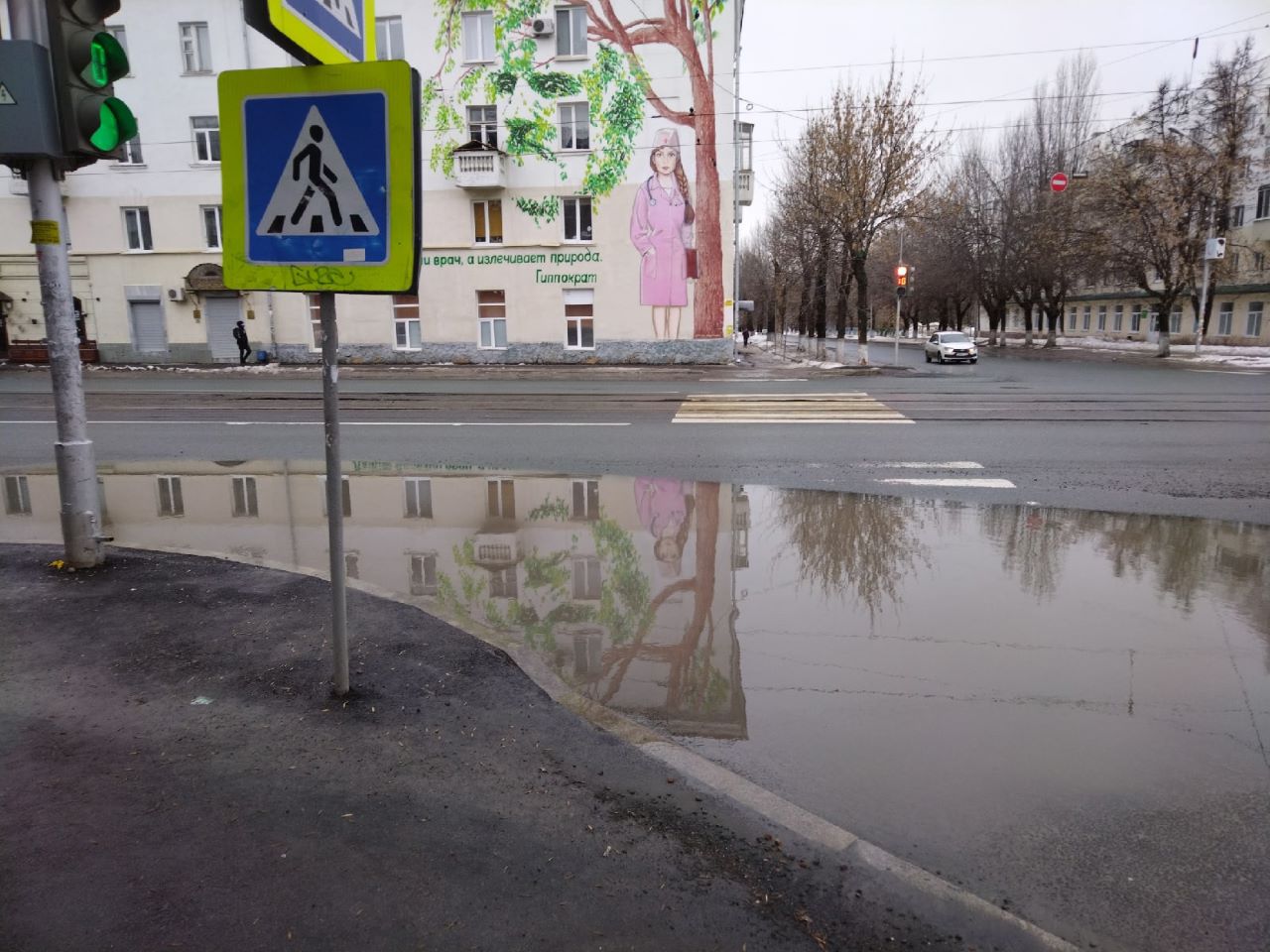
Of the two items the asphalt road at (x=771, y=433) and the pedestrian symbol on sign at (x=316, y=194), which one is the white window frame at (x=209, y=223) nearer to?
the asphalt road at (x=771, y=433)

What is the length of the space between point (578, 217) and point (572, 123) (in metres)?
3.17

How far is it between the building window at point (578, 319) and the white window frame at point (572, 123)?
4910 mm

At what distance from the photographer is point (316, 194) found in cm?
319

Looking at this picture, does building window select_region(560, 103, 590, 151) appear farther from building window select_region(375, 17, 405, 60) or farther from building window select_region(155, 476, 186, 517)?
building window select_region(155, 476, 186, 517)

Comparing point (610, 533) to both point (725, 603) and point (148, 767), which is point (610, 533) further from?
point (148, 767)

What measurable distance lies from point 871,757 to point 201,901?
2.50 metres

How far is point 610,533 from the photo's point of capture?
689 centimetres

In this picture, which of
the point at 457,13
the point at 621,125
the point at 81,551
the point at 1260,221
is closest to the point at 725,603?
the point at 81,551

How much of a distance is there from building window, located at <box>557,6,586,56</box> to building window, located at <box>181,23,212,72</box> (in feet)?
41.0

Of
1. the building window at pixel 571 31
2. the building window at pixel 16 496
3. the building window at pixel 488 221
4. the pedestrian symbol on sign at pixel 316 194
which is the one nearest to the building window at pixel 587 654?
the pedestrian symbol on sign at pixel 316 194

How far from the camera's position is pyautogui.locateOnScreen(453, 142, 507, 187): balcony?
2770 centimetres

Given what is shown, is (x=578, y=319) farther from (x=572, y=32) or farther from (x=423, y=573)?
(x=423, y=573)

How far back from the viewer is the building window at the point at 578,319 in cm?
2962

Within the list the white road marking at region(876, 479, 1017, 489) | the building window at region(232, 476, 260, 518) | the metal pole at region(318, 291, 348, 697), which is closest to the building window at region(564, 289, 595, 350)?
the building window at region(232, 476, 260, 518)
